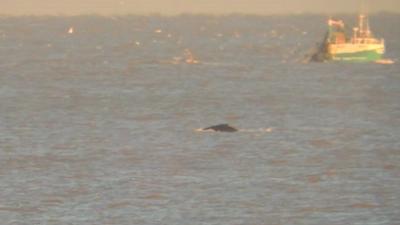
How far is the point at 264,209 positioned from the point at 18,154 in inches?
611

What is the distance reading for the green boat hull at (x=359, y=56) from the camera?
5098 inches

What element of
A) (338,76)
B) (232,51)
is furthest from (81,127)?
(232,51)

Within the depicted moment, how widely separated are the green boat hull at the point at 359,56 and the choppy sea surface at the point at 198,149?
13837mm

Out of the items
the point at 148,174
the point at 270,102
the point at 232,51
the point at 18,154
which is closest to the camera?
the point at 148,174

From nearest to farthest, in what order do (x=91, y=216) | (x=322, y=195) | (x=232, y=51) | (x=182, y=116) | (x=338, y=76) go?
1. (x=91, y=216)
2. (x=322, y=195)
3. (x=182, y=116)
4. (x=338, y=76)
5. (x=232, y=51)

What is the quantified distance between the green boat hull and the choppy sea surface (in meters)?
13.8

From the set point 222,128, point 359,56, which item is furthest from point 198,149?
point 359,56

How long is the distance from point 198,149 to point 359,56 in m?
74.0

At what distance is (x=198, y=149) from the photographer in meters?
57.8

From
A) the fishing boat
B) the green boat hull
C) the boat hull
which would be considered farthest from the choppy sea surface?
the green boat hull

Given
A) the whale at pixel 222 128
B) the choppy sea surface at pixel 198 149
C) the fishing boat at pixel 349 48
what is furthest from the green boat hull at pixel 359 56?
the whale at pixel 222 128

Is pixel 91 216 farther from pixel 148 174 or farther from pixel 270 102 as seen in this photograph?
pixel 270 102

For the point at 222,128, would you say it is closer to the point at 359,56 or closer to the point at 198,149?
the point at 198,149

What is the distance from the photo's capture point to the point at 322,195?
45.4m
